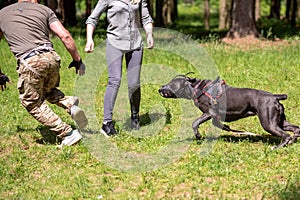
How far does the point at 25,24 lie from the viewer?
6570 millimetres

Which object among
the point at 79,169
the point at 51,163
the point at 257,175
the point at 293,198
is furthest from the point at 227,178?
the point at 51,163

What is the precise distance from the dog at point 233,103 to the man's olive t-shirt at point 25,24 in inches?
70.4

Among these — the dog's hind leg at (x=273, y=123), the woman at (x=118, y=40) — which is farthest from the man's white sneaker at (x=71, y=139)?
the dog's hind leg at (x=273, y=123)

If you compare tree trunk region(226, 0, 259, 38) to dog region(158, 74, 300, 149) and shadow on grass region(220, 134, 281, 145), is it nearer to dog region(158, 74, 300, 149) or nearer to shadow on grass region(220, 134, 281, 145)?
shadow on grass region(220, 134, 281, 145)

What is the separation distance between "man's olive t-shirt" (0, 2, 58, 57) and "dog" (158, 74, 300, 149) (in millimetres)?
1787

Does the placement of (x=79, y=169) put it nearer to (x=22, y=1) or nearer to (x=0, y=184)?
(x=0, y=184)

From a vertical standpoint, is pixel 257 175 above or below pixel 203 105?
below

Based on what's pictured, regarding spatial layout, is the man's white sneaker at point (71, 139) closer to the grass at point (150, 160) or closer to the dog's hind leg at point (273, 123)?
the grass at point (150, 160)

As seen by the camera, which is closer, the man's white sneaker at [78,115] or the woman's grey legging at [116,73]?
the man's white sneaker at [78,115]

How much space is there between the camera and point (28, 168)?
6.40 m

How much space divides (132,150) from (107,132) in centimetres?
65

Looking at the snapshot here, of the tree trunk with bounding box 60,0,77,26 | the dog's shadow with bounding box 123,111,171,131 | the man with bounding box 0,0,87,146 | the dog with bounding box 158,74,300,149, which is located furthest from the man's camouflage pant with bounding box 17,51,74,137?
the tree trunk with bounding box 60,0,77,26

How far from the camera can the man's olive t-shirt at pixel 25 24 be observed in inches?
259

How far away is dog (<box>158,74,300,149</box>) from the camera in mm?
6395
